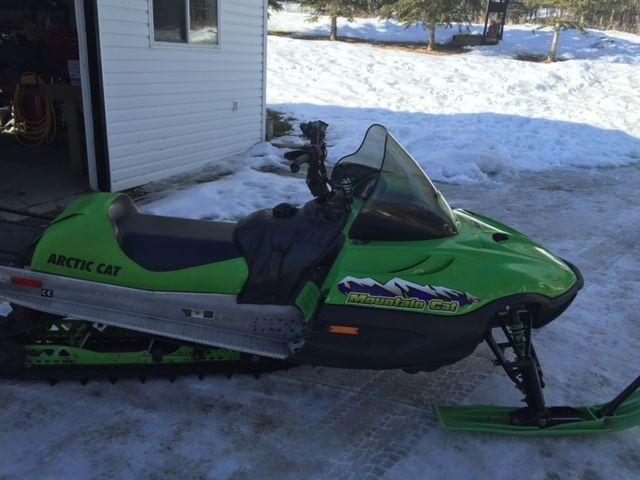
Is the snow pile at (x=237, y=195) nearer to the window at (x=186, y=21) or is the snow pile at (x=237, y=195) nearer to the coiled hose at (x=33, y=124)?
the window at (x=186, y=21)

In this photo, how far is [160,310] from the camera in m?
2.56

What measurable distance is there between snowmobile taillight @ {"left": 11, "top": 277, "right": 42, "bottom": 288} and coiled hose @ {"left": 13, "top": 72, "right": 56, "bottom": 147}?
250 inches

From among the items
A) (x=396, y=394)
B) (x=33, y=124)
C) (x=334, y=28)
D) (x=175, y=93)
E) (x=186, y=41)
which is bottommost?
(x=396, y=394)

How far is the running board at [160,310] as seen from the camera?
2523 mm

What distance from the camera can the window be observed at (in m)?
6.47

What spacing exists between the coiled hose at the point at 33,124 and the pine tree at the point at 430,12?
14871 millimetres

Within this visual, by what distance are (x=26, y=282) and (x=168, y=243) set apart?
26.7 inches

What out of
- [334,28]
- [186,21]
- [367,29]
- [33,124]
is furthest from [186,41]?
[367,29]

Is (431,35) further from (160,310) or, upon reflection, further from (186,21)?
(160,310)

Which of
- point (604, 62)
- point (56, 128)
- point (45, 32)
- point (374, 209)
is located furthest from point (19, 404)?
point (604, 62)

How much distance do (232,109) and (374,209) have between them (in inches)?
239

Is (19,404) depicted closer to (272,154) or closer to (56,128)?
(272,154)

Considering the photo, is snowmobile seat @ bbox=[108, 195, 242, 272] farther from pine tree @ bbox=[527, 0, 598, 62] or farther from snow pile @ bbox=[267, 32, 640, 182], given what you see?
pine tree @ bbox=[527, 0, 598, 62]

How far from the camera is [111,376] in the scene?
2711 millimetres
